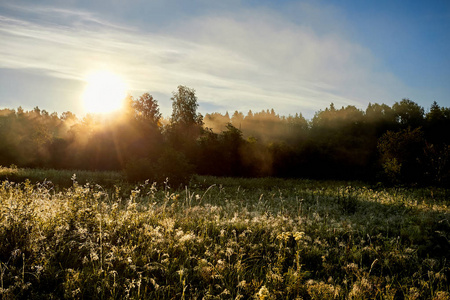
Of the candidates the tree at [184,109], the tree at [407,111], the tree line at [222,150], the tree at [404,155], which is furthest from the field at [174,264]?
the tree at [407,111]

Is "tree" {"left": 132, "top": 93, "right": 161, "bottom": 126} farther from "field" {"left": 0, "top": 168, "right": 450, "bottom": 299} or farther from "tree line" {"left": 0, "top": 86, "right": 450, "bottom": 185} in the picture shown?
"field" {"left": 0, "top": 168, "right": 450, "bottom": 299}

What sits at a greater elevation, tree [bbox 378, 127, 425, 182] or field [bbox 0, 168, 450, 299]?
tree [bbox 378, 127, 425, 182]

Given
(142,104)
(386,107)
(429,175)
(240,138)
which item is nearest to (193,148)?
(240,138)

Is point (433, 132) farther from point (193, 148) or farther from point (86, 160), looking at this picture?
point (86, 160)

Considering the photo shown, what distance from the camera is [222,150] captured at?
116ft

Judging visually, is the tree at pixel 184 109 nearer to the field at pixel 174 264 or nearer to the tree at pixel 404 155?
the tree at pixel 404 155

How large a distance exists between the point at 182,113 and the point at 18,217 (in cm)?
4909

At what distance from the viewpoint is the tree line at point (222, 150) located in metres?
22.6

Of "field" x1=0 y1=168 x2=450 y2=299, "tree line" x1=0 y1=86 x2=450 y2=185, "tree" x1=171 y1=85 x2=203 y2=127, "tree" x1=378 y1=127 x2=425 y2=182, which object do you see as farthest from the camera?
"tree" x1=171 y1=85 x2=203 y2=127

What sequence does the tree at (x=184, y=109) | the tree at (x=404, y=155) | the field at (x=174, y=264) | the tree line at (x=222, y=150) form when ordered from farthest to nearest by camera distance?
the tree at (x=184, y=109), the tree at (x=404, y=155), the tree line at (x=222, y=150), the field at (x=174, y=264)

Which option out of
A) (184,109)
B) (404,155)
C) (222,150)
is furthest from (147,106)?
(404,155)

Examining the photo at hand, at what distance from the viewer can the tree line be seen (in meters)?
22.6

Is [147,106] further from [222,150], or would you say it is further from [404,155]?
[404,155]

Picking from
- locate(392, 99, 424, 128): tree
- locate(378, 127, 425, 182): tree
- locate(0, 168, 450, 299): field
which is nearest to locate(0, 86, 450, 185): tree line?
locate(378, 127, 425, 182): tree
